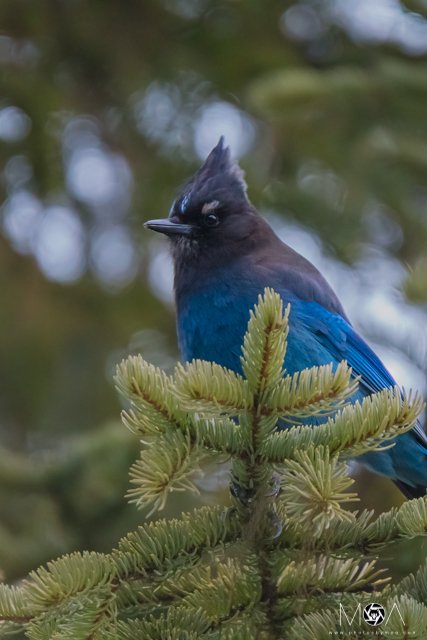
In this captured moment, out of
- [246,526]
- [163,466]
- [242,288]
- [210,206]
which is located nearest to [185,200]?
[210,206]

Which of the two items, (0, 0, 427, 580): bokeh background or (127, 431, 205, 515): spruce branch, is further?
(0, 0, 427, 580): bokeh background

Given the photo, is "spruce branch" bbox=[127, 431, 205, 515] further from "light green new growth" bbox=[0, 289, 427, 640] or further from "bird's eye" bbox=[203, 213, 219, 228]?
"bird's eye" bbox=[203, 213, 219, 228]

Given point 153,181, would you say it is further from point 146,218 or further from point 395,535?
point 395,535

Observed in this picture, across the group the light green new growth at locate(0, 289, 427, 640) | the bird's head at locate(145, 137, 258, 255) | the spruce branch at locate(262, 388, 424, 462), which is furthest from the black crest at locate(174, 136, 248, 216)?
the spruce branch at locate(262, 388, 424, 462)

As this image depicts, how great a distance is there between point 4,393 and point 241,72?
200cm

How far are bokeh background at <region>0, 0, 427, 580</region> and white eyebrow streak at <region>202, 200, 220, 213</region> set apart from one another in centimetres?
42

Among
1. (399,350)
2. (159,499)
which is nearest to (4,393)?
(399,350)

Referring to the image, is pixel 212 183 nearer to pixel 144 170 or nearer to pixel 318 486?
pixel 144 170

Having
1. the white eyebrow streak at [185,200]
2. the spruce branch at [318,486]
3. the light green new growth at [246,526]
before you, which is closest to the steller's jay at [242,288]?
the white eyebrow streak at [185,200]

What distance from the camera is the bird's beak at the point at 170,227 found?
12.3ft

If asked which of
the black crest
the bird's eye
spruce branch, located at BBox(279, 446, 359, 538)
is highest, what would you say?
the black crest

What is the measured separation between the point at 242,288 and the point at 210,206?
429mm

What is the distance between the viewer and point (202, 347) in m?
3.68

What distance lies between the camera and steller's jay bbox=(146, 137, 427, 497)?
373 centimetres
